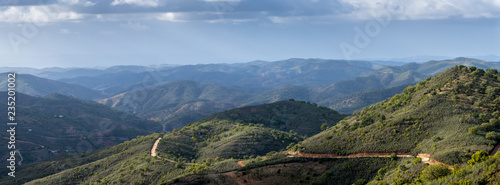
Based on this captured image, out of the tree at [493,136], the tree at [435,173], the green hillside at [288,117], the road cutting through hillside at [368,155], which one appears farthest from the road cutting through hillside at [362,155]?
the green hillside at [288,117]

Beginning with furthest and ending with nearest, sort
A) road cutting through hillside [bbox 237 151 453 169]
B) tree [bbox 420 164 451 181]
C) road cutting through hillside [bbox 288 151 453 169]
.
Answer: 1. road cutting through hillside [bbox 237 151 453 169]
2. road cutting through hillside [bbox 288 151 453 169]
3. tree [bbox 420 164 451 181]

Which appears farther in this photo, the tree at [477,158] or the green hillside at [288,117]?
the green hillside at [288,117]

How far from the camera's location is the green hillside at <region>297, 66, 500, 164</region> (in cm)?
5419

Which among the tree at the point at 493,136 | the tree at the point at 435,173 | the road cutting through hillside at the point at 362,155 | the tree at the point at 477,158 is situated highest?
the tree at the point at 493,136

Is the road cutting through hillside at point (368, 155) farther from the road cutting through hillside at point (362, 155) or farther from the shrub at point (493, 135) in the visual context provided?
the shrub at point (493, 135)

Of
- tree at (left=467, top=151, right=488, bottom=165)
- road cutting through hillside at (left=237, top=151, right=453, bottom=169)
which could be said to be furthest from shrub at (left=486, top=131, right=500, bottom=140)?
tree at (left=467, top=151, right=488, bottom=165)

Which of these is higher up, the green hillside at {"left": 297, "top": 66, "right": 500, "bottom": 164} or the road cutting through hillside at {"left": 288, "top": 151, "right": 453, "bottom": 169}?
the green hillside at {"left": 297, "top": 66, "right": 500, "bottom": 164}

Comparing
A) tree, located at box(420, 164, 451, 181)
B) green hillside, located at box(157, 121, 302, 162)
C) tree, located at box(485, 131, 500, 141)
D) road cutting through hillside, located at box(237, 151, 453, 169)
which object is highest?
tree, located at box(485, 131, 500, 141)

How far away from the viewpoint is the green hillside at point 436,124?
54188mm

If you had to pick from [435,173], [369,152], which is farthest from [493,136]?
[369,152]

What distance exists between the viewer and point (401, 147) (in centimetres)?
6022

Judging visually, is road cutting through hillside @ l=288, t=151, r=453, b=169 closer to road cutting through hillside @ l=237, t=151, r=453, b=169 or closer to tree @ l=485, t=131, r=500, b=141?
road cutting through hillside @ l=237, t=151, r=453, b=169

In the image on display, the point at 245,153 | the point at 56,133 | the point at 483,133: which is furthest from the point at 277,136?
the point at 56,133

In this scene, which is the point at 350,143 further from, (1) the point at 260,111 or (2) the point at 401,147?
(1) the point at 260,111
